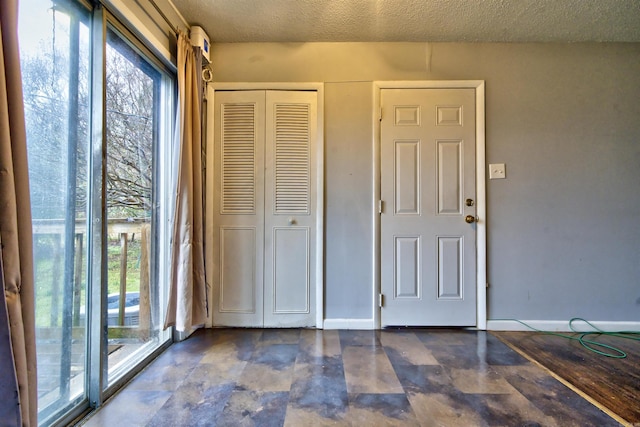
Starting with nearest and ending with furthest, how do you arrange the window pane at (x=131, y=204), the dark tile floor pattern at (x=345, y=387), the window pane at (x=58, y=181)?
the window pane at (x=58, y=181) → the dark tile floor pattern at (x=345, y=387) → the window pane at (x=131, y=204)

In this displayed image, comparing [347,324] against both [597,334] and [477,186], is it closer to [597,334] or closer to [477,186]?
[477,186]

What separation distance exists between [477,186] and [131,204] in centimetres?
249

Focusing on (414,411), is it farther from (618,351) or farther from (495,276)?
(618,351)

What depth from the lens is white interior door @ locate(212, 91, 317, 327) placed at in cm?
238

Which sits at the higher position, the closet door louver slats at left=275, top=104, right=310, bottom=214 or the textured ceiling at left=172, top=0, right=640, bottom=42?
the textured ceiling at left=172, top=0, right=640, bottom=42

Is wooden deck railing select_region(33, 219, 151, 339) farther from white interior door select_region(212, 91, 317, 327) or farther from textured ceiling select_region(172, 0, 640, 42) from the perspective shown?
textured ceiling select_region(172, 0, 640, 42)

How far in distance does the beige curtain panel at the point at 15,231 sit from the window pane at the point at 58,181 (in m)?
0.34

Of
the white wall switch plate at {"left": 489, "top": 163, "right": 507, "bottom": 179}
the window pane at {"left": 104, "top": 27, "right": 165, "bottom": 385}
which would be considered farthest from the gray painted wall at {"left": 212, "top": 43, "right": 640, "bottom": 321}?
the window pane at {"left": 104, "top": 27, "right": 165, "bottom": 385}

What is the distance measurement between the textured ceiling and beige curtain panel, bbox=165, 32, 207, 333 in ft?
1.33

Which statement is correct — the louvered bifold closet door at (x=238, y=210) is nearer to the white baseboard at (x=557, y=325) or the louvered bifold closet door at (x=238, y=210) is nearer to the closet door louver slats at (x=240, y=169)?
the closet door louver slats at (x=240, y=169)

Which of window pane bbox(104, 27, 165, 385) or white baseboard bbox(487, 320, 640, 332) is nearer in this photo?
window pane bbox(104, 27, 165, 385)

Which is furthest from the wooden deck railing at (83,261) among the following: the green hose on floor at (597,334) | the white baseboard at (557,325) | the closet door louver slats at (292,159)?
the green hose on floor at (597,334)

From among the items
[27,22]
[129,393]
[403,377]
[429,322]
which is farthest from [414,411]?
[27,22]

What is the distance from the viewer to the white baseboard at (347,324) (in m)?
2.34
